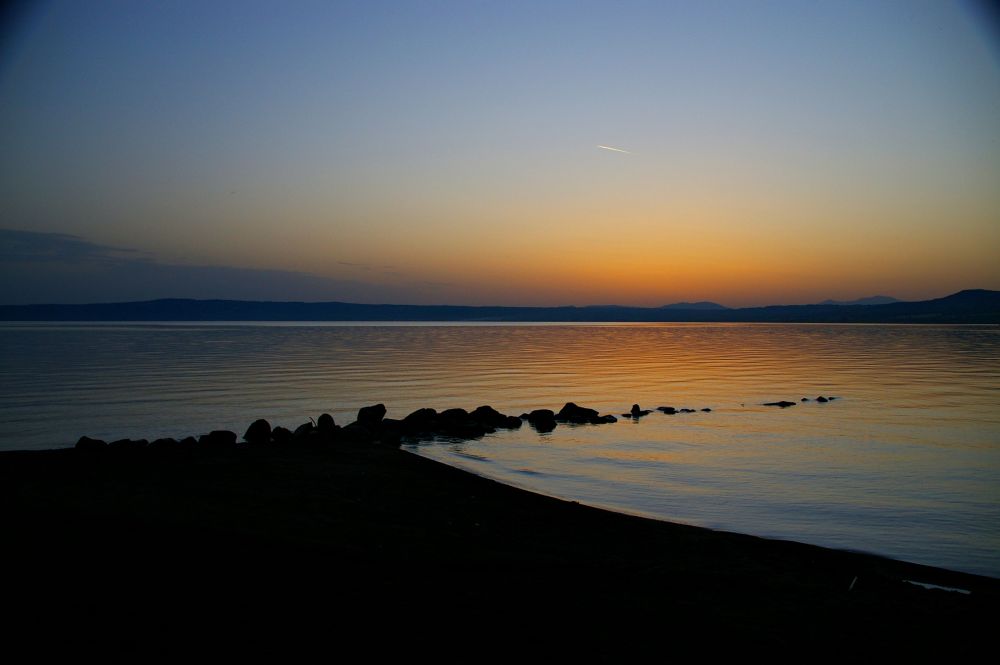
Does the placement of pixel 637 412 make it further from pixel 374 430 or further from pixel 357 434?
pixel 357 434

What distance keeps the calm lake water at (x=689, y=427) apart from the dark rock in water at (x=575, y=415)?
1.07m

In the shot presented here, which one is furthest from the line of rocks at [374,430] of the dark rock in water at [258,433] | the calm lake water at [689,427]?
the calm lake water at [689,427]

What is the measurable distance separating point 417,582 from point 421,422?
14.7 metres

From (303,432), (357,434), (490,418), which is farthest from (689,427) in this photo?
(303,432)

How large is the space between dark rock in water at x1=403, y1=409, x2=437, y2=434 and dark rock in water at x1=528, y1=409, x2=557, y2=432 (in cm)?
326

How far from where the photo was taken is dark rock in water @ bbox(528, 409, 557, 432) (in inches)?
895

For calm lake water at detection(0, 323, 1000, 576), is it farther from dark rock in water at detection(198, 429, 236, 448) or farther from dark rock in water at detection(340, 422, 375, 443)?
dark rock in water at detection(198, 429, 236, 448)

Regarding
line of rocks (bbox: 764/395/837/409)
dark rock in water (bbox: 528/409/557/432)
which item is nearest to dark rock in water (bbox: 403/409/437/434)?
dark rock in water (bbox: 528/409/557/432)

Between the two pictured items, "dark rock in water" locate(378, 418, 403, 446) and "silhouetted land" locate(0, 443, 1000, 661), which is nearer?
"silhouetted land" locate(0, 443, 1000, 661)

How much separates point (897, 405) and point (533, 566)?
24.5m

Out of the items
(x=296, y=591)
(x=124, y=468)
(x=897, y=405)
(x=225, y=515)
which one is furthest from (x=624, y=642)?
(x=897, y=405)

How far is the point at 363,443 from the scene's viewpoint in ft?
57.1

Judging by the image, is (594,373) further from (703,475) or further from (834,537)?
(834,537)

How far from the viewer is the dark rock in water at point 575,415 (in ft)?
79.8
